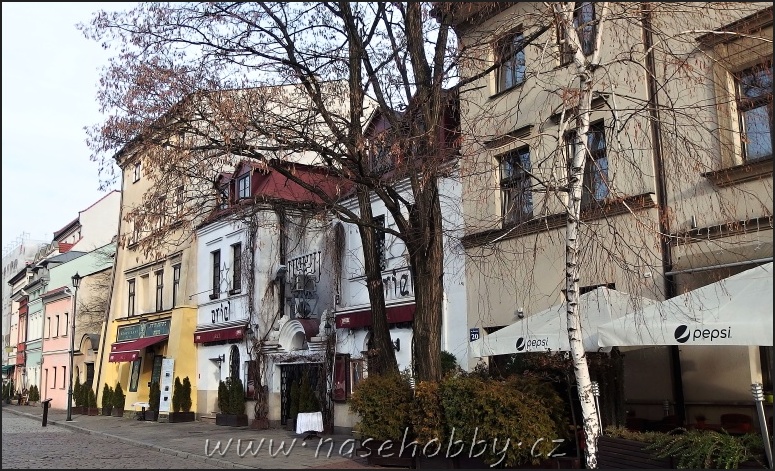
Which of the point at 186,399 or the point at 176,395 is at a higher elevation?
the point at 176,395

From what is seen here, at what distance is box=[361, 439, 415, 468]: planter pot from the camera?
13156 millimetres

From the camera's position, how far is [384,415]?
43.6 feet

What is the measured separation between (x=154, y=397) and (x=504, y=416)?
19.8 m

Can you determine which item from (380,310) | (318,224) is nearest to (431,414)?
(380,310)

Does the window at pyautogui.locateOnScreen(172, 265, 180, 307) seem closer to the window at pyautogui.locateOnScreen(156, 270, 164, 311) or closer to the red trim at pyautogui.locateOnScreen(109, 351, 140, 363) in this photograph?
the window at pyautogui.locateOnScreen(156, 270, 164, 311)

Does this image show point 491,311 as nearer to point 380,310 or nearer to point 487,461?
point 380,310

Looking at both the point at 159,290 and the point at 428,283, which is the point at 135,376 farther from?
the point at 428,283

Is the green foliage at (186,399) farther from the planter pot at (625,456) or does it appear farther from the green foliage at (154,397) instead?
the planter pot at (625,456)

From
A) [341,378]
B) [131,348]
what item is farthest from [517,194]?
[131,348]

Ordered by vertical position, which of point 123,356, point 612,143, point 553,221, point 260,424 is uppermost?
point 612,143

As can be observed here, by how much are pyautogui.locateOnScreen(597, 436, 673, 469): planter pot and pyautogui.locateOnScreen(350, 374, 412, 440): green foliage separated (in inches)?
147

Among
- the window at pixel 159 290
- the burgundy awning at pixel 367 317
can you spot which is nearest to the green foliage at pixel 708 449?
the burgundy awning at pixel 367 317

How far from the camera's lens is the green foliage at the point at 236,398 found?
2411 centimetres

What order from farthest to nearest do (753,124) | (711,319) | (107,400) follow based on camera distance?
1. (107,400)
2. (753,124)
3. (711,319)
